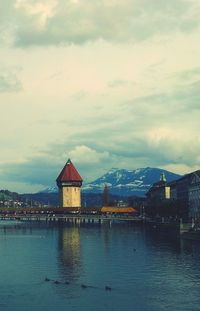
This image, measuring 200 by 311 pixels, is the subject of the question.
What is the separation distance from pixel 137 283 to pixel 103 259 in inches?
694

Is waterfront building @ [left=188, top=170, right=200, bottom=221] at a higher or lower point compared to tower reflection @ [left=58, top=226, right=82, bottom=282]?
higher

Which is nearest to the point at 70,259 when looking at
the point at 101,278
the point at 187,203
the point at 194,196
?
the point at 101,278

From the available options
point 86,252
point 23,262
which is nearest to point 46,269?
point 23,262

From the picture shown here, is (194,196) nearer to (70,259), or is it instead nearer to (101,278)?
(70,259)

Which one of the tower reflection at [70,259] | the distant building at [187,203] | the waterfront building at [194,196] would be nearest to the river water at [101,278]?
the tower reflection at [70,259]

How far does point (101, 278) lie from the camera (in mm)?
50906

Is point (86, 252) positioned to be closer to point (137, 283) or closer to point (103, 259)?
point (103, 259)

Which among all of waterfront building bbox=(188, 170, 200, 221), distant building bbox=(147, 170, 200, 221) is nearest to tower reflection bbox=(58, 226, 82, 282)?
distant building bbox=(147, 170, 200, 221)

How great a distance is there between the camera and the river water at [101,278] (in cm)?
4100

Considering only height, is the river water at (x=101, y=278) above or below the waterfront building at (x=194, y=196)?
below

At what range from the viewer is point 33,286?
4716 centimetres

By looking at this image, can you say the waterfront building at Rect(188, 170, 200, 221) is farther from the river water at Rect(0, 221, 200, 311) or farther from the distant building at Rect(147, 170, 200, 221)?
the river water at Rect(0, 221, 200, 311)

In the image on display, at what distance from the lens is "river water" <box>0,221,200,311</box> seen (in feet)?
135

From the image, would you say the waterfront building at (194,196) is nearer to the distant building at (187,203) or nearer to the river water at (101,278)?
the distant building at (187,203)
